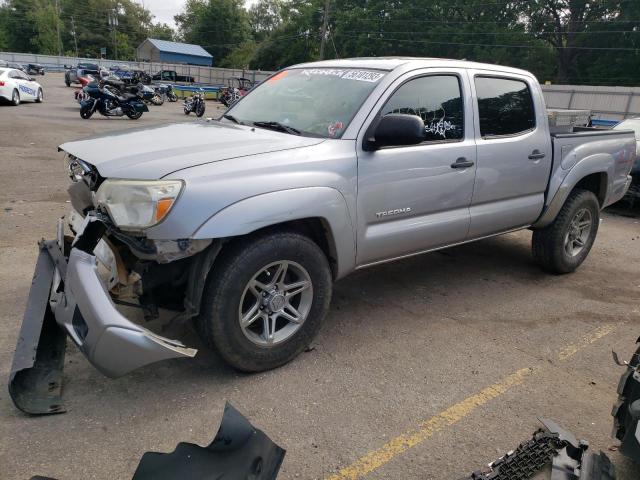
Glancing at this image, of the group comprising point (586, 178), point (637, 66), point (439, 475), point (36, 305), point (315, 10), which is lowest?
point (439, 475)

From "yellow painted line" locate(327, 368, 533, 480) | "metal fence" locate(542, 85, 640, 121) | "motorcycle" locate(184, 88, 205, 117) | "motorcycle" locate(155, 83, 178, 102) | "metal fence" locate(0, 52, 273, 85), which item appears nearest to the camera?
"yellow painted line" locate(327, 368, 533, 480)

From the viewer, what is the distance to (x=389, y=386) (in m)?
3.24

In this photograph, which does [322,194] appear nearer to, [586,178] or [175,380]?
[175,380]

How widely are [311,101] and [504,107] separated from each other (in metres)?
1.76

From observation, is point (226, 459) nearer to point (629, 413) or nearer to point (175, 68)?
point (629, 413)

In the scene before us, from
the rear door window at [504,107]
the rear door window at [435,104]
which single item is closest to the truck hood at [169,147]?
the rear door window at [435,104]

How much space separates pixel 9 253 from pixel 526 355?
4.61m

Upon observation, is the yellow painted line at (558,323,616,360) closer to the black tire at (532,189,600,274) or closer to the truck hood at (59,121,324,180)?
the black tire at (532,189,600,274)

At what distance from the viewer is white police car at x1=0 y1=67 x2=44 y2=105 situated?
19653 millimetres

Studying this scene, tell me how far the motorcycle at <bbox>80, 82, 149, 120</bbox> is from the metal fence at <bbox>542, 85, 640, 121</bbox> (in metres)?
19.2

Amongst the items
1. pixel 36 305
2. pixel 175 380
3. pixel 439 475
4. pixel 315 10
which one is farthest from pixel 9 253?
pixel 315 10

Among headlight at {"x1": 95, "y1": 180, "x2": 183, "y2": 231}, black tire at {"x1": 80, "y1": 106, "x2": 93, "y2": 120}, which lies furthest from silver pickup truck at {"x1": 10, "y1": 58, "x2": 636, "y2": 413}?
black tire at {"x1": 80, "y1": 106, "x2": 93, "y2": 120}

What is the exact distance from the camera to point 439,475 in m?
2.54

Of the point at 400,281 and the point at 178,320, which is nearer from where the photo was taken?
the point at 178,320
